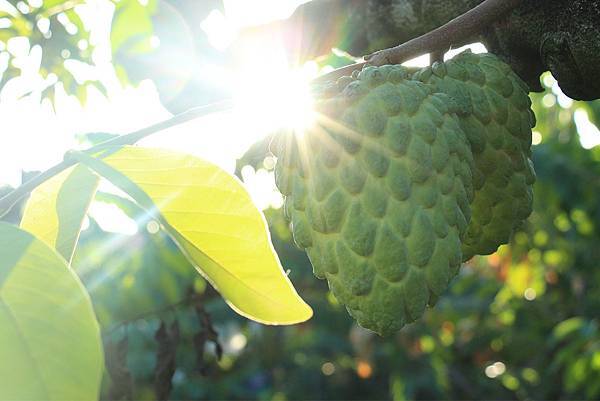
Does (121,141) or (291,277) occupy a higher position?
(121,141)

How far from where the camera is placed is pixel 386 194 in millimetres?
749

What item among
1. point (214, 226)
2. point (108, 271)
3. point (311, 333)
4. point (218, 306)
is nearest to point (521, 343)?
point (311, 333)

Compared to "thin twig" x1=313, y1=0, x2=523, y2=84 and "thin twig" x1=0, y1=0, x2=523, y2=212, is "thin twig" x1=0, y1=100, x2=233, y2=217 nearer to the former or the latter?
"thin twig" x1=0, y1=0, x2=523, y2=212

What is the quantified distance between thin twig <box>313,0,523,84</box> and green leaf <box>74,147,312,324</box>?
0.15 meters

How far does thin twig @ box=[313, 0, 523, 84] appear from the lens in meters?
0.81

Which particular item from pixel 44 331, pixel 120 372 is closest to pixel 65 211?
pixel 44 331

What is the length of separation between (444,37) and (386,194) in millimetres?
183

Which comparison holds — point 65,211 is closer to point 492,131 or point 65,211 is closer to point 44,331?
point 44,331

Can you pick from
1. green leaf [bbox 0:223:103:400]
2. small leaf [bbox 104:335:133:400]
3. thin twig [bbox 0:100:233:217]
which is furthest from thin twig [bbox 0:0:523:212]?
small leaf [bbox 104:335:133:400]

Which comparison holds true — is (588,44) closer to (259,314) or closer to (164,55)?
(259,314)

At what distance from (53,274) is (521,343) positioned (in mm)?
5612

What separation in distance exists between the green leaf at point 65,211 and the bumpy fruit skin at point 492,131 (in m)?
0.36

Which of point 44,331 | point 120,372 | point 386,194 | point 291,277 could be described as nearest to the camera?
point 44,331

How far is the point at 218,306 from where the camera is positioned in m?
5.13
